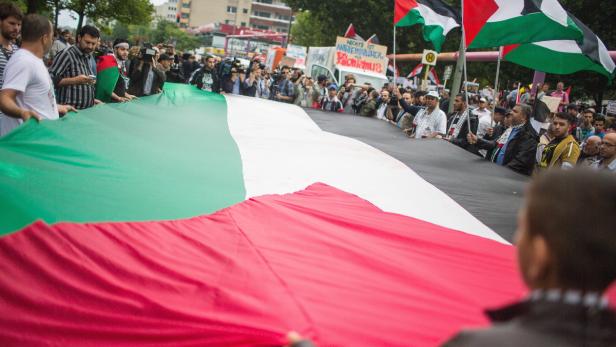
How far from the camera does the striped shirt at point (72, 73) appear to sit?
176 inches

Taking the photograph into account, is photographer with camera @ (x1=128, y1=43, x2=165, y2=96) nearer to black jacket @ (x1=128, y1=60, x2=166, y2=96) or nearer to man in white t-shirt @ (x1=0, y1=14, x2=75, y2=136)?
black jacket @ (x1=128, y1=60, x2=166, y2=96)

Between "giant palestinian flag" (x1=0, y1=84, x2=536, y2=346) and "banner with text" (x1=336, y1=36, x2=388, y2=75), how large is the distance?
14.2 m

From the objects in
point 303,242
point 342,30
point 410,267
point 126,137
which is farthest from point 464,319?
point 342,30

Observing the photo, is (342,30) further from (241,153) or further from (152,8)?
(241,153)

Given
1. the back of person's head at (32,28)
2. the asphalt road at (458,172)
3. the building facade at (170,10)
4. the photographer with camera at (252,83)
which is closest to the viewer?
the back of person's head at (32,28)

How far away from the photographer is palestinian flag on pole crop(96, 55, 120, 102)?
554 centimetres

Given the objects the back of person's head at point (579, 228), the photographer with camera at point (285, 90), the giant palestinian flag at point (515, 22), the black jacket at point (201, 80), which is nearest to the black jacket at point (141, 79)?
the black jacket at point (201, 80)

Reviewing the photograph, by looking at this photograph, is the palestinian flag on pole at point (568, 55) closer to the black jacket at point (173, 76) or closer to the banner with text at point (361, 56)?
the black jacket at point (173, 76)

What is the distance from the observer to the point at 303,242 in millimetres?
2494

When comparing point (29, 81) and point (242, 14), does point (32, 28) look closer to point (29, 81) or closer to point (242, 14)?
point (29, 81)

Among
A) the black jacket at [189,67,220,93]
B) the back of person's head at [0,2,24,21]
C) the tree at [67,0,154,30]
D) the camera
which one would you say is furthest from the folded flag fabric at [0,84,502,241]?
the tree at [67,0,154,30]

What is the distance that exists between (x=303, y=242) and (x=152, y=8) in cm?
2245

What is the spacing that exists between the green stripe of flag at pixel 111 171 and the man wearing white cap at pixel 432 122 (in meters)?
3.20

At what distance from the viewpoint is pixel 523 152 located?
5863 mm
